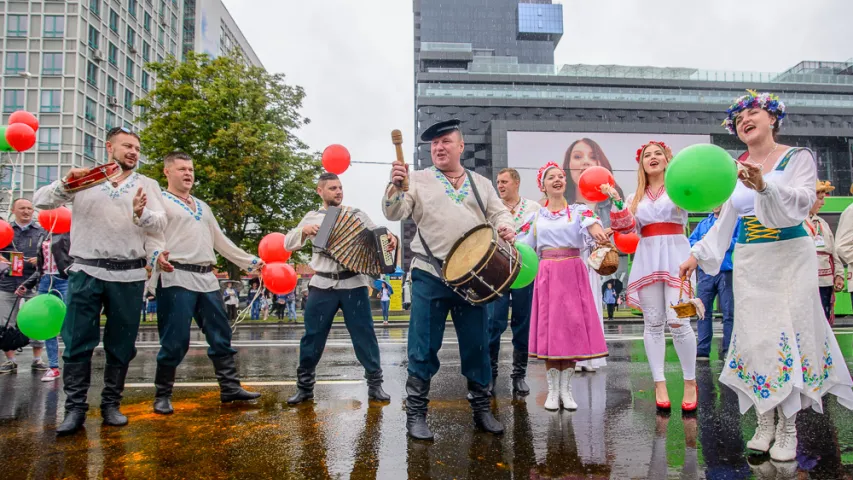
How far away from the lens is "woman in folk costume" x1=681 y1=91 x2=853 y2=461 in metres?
3.38

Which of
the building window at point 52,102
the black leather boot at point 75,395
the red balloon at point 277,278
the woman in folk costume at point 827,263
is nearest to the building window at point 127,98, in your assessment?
the building window at point 52,102

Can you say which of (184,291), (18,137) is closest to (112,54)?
(18,137)

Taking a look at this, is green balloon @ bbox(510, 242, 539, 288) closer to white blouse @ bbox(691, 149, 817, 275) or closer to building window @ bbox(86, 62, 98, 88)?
white blouse @ bbox(691, 149, 817, 275)

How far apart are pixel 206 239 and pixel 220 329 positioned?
0.82 metres

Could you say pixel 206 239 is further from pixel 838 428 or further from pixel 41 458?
pixel 838 428

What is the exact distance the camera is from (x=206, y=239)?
5.21 m

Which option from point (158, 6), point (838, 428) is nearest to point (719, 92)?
point (158, 6)

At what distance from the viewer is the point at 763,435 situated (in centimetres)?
356

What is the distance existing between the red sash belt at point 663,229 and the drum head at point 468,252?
1707mm

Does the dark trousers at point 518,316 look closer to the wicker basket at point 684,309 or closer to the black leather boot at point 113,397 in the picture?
the wicker basket at point 684,309

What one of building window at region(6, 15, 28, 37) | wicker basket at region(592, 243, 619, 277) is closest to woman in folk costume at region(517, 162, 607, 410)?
wicker basket at region(592, 243, 619, 277)

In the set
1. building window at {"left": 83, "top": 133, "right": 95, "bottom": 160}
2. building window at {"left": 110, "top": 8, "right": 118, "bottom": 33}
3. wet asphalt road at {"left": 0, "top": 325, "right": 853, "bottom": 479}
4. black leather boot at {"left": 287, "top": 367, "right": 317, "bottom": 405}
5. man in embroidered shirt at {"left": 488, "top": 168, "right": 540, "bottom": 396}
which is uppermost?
building window at {"left": 110, "top": 8, "right": 118, "bottom": 33}

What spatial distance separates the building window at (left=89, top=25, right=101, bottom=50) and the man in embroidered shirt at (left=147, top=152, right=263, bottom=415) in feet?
165

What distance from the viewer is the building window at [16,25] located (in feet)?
148
